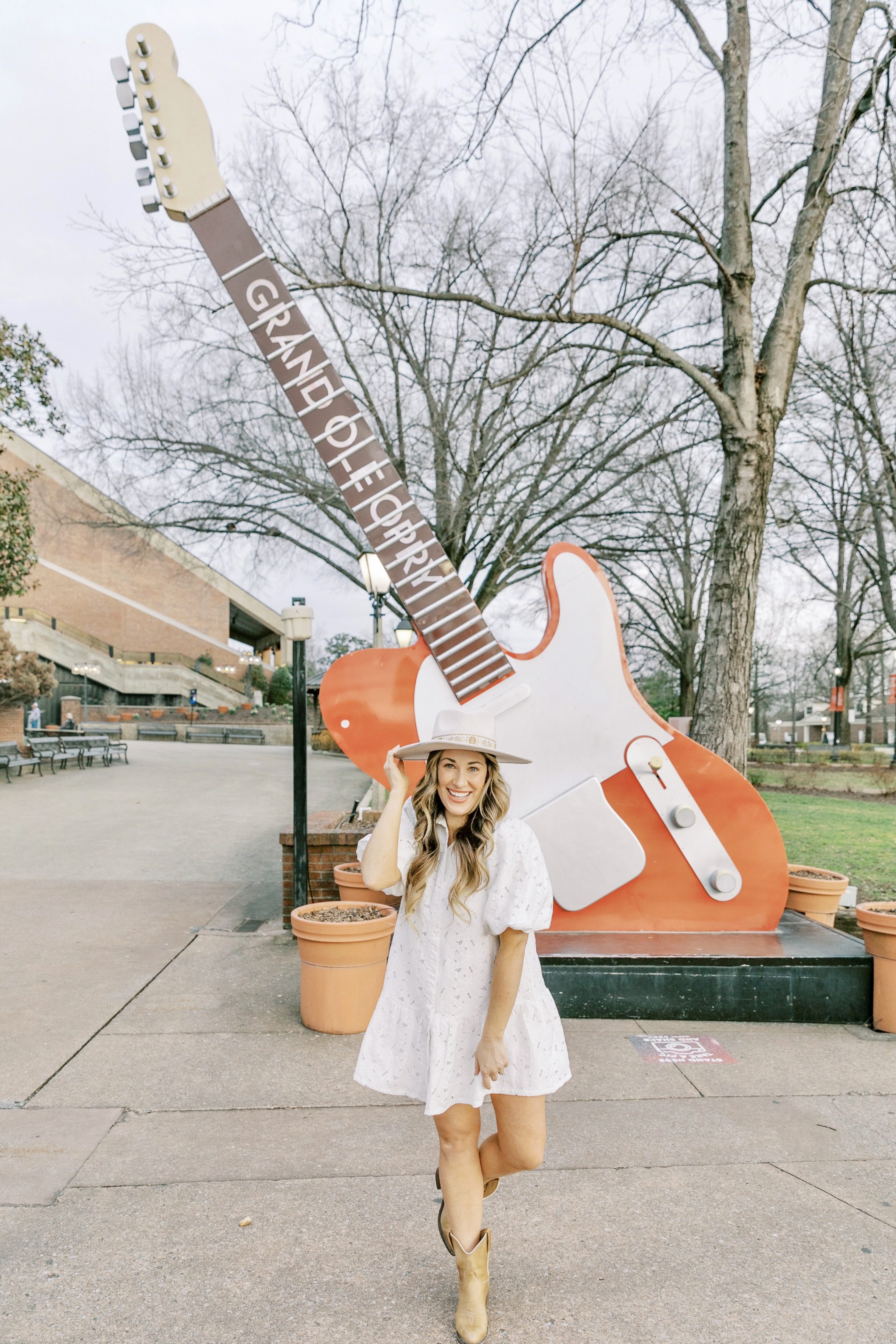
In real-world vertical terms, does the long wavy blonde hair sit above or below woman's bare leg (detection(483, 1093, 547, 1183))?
above

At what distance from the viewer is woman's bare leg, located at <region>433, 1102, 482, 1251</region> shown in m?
2.31

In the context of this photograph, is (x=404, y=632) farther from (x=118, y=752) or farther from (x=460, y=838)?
(x=460, y=838)

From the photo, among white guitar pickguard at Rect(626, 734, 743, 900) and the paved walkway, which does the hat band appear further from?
white guitar pickguard at Rect(626, 734, 743, 900)

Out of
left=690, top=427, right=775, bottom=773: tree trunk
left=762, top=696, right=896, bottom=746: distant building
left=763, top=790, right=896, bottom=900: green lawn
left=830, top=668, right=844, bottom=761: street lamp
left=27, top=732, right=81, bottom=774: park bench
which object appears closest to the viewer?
left=690, top=427, right=775, bottom=773: tree trunk

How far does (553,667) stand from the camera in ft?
17.8

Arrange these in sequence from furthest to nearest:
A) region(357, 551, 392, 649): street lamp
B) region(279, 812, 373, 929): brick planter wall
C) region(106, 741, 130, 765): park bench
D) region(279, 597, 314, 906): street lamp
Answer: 1. region(106, 741, 130, 765): park bench
2. region(357, 551, 392, 649): street lamp
3. region(279, 812, 373, 929): brick planter wall
4. region(279, 597, 314, 906): street lamp

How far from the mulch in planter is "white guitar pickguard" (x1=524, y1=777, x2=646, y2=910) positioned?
3.47 ft

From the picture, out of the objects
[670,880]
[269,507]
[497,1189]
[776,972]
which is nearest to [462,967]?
[497,1189]

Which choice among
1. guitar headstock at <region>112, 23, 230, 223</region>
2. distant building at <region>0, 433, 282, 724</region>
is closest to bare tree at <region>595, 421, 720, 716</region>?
guitar headstock at <region>112, 23, 230, 223</region>

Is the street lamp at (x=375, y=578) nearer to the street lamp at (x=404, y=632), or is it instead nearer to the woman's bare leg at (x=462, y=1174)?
the street lamp at (x=404, y=632)

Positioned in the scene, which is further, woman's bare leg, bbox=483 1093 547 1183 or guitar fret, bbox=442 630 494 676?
guitar fret, bbox=442 630 494 676

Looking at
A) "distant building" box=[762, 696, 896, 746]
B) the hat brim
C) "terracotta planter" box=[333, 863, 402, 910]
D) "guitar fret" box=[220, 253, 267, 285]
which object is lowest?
"distant building" box=[762, 696, 896, 746]

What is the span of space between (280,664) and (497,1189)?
68.8 metres

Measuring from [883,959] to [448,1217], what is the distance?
10.4 ft
